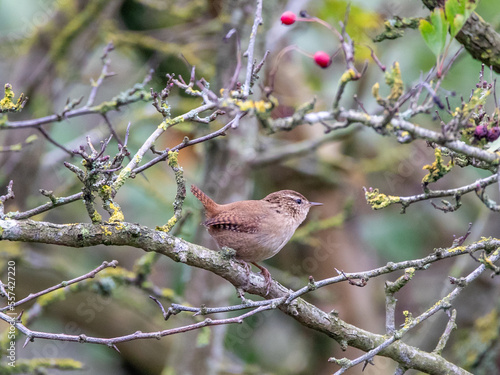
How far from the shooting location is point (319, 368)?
665 cm

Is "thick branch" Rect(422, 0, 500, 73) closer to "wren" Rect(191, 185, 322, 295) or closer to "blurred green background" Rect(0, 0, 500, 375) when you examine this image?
"wren" Rect(191, 185, 322, 295)

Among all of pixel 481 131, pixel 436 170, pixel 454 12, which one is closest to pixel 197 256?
pixel 436 170

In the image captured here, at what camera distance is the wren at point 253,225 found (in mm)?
3754

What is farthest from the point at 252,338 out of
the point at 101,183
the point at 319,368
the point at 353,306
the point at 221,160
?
the point at 101,183

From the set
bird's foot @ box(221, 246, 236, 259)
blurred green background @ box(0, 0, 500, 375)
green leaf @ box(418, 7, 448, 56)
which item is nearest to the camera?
green leaf @ box(418, 7, 448, 56)

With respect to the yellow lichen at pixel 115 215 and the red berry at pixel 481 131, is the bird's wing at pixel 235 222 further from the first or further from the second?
the red berry at pixel 481 131

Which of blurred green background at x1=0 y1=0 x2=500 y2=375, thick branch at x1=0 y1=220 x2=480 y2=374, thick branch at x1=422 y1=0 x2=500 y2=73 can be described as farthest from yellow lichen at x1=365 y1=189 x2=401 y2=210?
blurred green background at x1=0 y1=0 x2=500 y2=375

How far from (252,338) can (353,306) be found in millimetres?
1367

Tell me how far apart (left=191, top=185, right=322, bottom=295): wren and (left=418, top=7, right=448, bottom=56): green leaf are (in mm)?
1938

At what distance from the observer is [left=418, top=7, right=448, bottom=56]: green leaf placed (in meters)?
2.08

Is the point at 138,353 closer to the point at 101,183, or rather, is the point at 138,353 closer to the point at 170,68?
the point at 170,68

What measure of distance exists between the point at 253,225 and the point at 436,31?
1988 mm

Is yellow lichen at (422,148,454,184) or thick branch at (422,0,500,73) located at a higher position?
thick branch at (422,0,500,73)

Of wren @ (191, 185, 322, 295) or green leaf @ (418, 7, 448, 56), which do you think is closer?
green leaf @ (418, 7, 448, 56)
